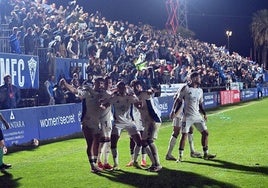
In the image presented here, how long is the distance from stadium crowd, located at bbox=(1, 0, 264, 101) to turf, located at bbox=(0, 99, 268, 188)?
6.40 m

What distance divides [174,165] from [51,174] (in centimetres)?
309

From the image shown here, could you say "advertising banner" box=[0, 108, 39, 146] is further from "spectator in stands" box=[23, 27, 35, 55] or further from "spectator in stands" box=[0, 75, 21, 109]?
"spectator in stands" box=[23, 27, 35, 55]

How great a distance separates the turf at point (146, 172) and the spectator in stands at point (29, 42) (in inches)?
215

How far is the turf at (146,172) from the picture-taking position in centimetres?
1088

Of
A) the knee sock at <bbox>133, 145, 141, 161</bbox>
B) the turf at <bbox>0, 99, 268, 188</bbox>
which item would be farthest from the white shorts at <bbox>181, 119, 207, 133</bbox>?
the knee sock at <bbox>133, 145, 141, 161</bbox>

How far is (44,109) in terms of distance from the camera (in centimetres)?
1936

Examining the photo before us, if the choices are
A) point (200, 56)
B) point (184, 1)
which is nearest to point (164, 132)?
point (200, 56)

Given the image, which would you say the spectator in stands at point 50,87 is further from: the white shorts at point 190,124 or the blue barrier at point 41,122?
the white shorts at point 190,124

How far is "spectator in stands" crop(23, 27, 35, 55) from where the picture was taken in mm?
21661

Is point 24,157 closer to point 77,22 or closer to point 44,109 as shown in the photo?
point 44,109

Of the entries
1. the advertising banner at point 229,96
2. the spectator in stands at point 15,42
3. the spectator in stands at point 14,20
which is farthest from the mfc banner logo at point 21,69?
the advertising banner at point 229,96

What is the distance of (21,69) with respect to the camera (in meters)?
20.7

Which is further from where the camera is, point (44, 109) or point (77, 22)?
point (77, 22)

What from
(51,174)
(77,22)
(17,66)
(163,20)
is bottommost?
(51,174)
